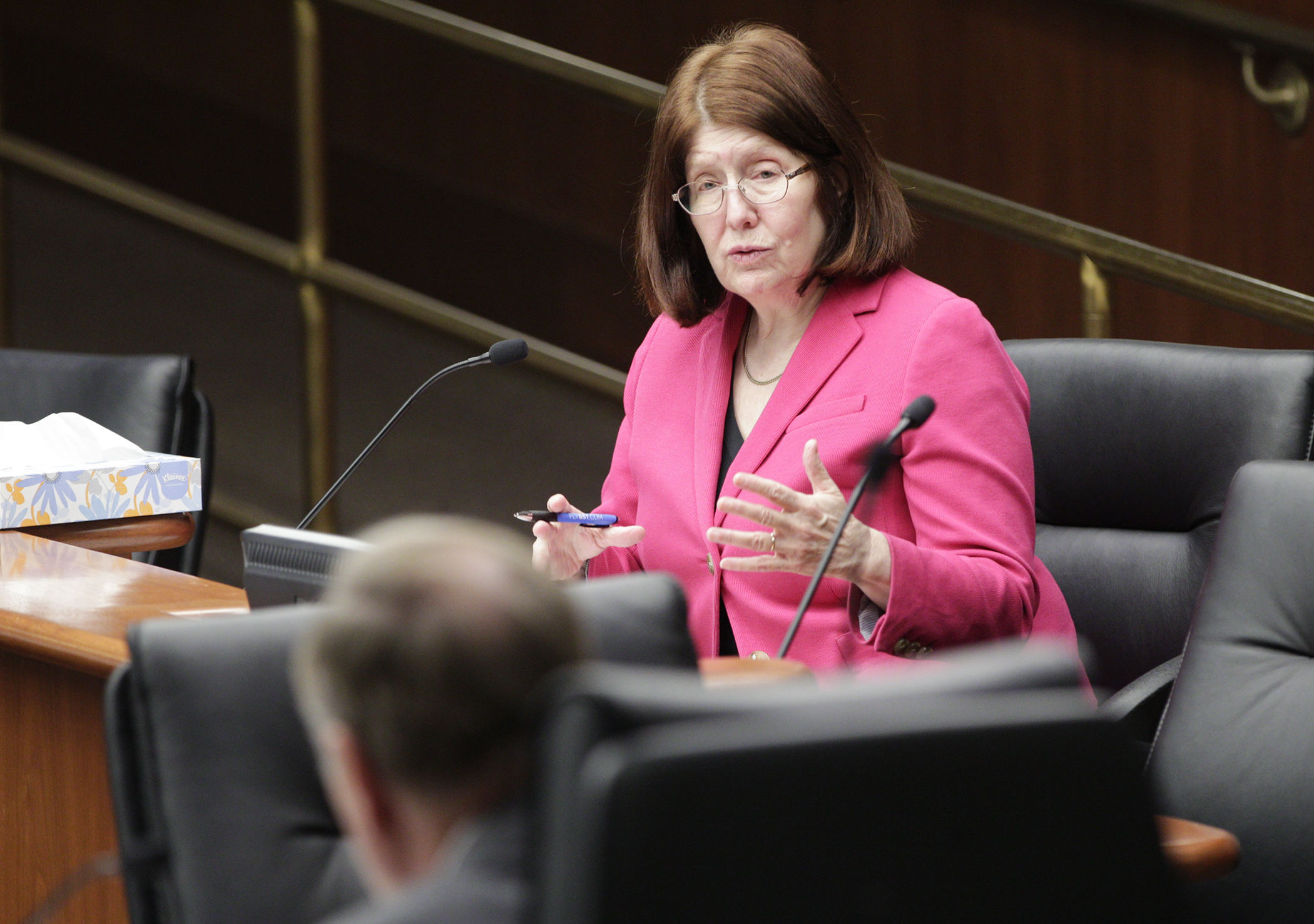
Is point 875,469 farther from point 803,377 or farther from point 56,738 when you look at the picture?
point 56,738

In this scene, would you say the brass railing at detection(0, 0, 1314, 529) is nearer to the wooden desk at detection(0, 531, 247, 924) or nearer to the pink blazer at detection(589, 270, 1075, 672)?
the pink blazer at detection(589, 270, 1075, 672)

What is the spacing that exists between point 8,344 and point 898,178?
2342 millimetres

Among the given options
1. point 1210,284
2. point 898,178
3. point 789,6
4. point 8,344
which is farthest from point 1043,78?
point 8,344

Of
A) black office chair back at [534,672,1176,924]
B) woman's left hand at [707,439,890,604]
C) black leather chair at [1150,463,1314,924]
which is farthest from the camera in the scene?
woman's left hand at [707,439,890,604]

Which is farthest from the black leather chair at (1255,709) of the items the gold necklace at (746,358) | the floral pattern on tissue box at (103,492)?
the floral pattern on tissue box at (103,492)

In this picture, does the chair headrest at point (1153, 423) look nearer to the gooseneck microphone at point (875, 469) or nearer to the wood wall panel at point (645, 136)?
the gooseneck microphone at point (875, 469)

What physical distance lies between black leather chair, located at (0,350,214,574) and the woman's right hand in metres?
0.92

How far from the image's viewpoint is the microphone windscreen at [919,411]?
141cm

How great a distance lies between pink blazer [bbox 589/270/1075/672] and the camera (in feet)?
5.42

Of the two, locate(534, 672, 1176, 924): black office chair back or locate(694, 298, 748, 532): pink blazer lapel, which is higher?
locate(694, 298, 748, 532): pink blazer lapel

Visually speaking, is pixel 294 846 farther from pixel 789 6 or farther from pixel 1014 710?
pixel 789 6

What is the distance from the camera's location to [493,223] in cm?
446

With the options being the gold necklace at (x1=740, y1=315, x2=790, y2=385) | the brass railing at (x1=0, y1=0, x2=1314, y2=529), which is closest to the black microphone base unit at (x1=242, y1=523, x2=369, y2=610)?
the gold necklace at (x1=740, y1=315, x2=790, y2=385)

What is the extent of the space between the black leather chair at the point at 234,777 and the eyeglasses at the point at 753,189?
91 centimetres
